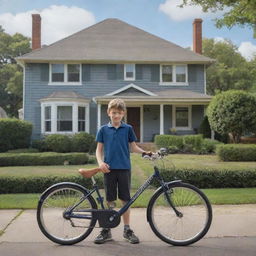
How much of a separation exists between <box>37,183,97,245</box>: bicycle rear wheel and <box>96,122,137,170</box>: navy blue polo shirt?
A: 54 cm

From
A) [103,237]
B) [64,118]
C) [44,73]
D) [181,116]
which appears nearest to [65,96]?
[64,118]

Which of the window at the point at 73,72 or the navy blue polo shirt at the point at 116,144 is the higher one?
the window at the point at 73,72

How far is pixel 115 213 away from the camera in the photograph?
15.2 ft

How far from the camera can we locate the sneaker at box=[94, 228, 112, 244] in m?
4.60

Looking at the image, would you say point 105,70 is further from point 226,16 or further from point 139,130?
point 226,16

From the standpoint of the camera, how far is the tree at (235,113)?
1811cm

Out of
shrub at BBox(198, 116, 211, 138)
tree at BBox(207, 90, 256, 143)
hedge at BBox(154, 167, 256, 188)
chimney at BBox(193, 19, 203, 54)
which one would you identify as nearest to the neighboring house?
shrub at BBox(198, 116, 211, 138)

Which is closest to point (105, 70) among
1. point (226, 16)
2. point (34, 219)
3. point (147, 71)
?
point (147, 71)

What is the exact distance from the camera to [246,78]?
1676 inches

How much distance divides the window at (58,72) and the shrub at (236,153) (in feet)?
39.0

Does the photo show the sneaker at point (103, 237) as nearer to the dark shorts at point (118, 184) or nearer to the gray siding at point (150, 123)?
the dark shorts at point (118, 184)

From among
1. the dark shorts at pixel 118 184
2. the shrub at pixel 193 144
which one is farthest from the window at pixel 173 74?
the dark shorts at pixel 118 184

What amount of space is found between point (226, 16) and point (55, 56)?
45.8 feet

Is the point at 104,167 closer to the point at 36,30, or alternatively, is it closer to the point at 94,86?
the point at 94,86
